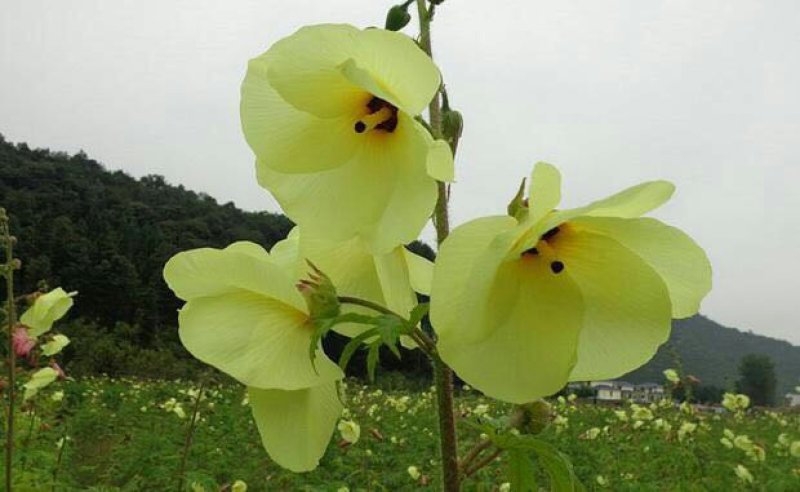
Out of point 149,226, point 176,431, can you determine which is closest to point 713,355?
point 149,226

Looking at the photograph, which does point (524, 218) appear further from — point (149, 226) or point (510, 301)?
point (149, 226)

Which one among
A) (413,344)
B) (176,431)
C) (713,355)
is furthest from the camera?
(713,355)

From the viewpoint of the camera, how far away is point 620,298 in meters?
0.94

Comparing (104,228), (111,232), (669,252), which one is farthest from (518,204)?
(104,228)

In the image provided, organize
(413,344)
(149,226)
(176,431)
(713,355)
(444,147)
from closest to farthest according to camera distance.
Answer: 1. (444,147)
2. (413,344)
3. (176,431)
4. (149,226)
5. (713,355)

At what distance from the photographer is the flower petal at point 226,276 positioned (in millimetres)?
1038

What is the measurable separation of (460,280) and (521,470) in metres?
0.33

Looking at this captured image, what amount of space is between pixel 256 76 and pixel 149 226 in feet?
132

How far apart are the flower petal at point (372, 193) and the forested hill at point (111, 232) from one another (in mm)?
24379

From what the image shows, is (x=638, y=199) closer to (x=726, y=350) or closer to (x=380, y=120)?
(x=380, y=120)

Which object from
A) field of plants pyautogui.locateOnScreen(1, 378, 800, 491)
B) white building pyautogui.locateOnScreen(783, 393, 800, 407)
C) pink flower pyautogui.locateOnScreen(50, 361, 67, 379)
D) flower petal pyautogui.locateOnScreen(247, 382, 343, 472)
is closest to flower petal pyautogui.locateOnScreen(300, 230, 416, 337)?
flower petal pyautogui.locateOnScreen(247, 382, 343, 472)

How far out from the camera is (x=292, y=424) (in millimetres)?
1163

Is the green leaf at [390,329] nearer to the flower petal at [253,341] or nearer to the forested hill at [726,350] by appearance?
the flower petal at [253,341]

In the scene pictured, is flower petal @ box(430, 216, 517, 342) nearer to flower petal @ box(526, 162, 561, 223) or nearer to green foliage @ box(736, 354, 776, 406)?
flower petal @ box(526, 162, 561, 223)
